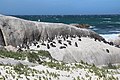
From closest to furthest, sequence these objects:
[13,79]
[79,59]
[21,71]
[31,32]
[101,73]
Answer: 1. [13,79]
2. [21,71]
3. [101,73]
4. [79,59]
5. [31,32]

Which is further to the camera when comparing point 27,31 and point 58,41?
point 27,31

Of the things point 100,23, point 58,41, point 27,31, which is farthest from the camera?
point 100,23

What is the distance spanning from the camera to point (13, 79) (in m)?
12.5

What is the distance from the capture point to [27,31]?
83.7 ft

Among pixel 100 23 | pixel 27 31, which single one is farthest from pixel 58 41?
pixel 100 23

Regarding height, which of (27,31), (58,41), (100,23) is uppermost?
(27,31)

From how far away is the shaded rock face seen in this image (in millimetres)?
24812

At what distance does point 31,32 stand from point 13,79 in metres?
13.4

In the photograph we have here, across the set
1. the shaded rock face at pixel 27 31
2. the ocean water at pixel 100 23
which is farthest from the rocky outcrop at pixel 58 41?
the ocean water at pixel 100 23

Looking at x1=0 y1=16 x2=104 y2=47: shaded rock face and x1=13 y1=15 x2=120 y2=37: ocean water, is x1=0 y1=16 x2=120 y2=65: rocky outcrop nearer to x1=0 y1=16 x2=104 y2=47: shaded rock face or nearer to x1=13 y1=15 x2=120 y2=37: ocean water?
x1=0 y1=16 x2=104 y2=47: shaded rock face

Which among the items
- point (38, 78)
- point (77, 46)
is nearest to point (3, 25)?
point (77, 46)

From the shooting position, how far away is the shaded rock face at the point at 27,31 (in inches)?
977

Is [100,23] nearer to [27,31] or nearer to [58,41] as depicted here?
[58,41]

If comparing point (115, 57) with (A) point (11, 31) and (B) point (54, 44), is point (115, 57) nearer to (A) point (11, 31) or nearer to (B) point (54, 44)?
(B) point (54, 44)
